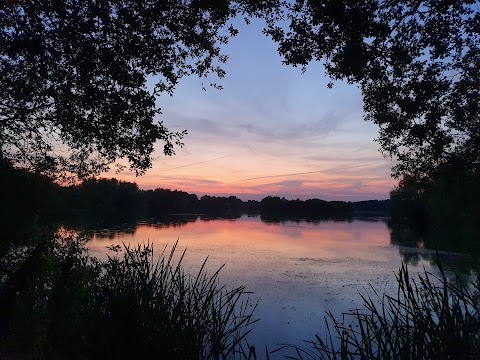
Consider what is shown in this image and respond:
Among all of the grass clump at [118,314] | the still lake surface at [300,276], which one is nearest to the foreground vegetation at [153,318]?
the grass clump at [118,314]

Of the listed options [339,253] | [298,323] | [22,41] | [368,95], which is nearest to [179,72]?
[22,41]

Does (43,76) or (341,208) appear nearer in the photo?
(43,76)

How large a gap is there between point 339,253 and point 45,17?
1174 inches

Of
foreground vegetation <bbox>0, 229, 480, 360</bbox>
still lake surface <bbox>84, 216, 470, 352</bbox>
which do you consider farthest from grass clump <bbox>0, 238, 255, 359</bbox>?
still lake surface <bbox>84, 216, 470, 352</bbox>

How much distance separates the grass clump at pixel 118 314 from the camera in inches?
219

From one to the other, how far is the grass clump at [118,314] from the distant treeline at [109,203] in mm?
1468

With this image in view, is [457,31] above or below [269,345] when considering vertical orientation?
above

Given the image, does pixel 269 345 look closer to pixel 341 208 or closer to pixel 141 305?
pixel 141 305

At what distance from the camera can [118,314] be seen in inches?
239

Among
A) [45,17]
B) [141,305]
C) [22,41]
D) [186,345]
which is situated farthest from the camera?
[45,17]

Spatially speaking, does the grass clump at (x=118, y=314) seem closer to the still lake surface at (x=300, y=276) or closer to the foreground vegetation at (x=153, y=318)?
the foreground vegetation at (x=153, y=318)

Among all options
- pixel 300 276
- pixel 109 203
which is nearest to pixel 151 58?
pixel 300 276

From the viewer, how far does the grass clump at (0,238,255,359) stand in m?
5.55

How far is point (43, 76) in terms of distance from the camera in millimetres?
7160
